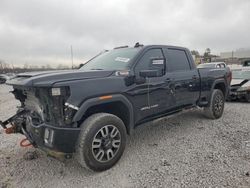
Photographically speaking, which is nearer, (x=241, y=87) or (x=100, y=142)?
(x=100, y=142)

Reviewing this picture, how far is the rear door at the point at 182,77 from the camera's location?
14.1 ft

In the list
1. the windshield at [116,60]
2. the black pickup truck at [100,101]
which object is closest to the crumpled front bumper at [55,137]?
the black pickup truck at [100,101]

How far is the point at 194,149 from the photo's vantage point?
3812mm

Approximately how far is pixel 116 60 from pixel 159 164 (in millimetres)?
1919

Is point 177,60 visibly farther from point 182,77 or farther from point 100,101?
point 100,101

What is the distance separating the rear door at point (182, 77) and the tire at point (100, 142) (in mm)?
1620

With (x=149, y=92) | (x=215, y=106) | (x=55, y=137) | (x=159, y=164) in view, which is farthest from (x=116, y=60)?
(x=215, y=106)

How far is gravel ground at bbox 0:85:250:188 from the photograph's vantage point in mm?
2855

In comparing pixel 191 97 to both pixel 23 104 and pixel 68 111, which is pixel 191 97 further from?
pixel 23 104

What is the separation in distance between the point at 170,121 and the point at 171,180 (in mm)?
2915

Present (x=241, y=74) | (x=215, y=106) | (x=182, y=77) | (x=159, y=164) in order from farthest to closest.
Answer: (x=241, y=74) → (x=215, y=106) → (x=182, y=77) → (x=159, y=164)

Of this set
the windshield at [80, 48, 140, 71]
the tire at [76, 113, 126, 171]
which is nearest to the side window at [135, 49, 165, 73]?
the windshield at [80, 48, 140, 71]

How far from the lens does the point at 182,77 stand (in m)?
4.46

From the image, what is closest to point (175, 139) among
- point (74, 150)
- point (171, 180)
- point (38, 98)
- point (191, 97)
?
point (191, 97)
